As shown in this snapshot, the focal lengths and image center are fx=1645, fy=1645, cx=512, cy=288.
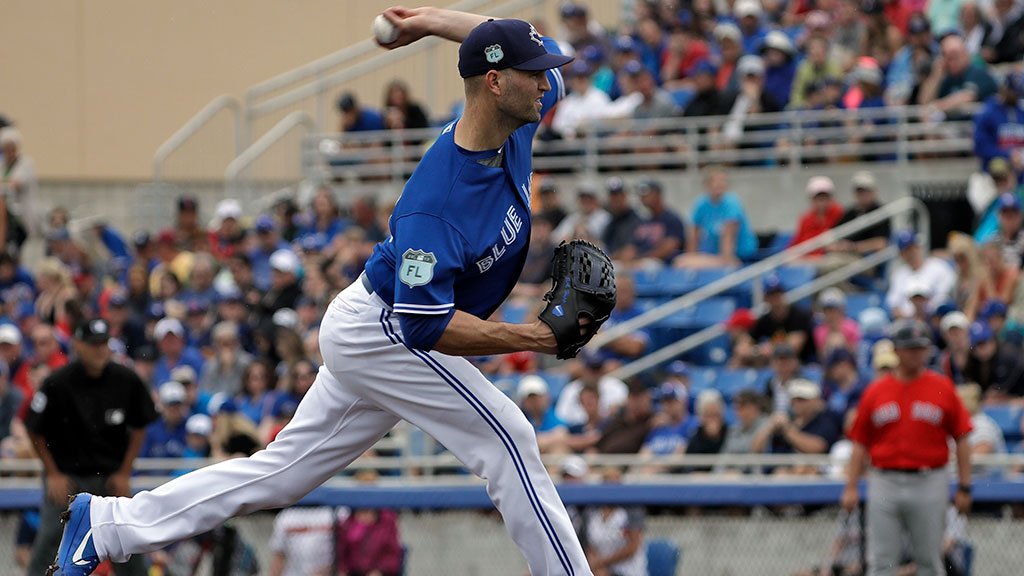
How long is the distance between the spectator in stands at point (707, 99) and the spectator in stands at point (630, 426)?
173 inches

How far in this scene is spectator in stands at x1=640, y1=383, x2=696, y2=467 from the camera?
10922 mm

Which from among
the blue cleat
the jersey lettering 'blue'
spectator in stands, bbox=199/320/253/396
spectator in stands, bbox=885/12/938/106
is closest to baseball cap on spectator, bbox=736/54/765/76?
spectator in stands, bbox=885/12/938/106

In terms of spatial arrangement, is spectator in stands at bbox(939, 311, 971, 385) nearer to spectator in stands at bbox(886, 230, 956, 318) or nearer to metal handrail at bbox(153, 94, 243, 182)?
spectator in stands at bbox(886, 230, 956, 318)

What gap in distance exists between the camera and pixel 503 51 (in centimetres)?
555

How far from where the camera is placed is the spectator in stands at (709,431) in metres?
10.7

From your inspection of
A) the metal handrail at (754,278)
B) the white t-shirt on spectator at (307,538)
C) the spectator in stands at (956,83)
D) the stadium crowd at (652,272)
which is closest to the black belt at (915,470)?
the stadium crowd at (652,272)

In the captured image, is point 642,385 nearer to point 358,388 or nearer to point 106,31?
point 358,388

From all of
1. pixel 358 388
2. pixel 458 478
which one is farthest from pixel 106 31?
pixel 358 388

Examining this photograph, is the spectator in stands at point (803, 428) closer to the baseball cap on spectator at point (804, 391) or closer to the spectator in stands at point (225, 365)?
the baseball cap on spectator at point (804, 391)

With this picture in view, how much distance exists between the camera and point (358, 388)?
5.91m

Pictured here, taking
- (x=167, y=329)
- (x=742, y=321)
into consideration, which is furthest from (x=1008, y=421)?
(x=167, y=329)

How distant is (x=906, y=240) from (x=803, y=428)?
2.15 metres

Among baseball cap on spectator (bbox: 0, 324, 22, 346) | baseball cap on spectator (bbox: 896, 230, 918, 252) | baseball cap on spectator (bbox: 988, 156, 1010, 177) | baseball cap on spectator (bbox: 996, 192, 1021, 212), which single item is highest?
baseball cap on spectator (bbox: 988, 156, 1010, 177)

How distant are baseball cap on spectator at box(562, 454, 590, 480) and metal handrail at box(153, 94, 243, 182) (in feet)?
30.1
